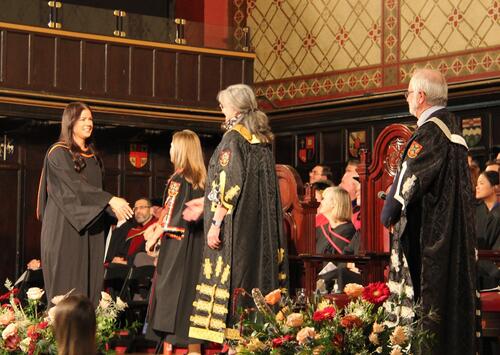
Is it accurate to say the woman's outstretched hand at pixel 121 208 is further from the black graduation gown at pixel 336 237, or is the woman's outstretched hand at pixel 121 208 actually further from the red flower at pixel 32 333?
the red flower at pixel 32 333

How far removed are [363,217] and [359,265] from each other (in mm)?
385

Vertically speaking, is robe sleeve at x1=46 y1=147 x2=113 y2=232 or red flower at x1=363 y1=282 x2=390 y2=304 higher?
robe sleeve at x1=46 y1=147 x2=113 y2=232

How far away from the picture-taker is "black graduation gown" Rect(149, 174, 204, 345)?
365 inches

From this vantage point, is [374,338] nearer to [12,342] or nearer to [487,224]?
[12,342]

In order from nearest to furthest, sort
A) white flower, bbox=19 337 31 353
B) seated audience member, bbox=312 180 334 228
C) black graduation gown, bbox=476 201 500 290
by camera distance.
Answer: white flower, bbox=19 337 31 353, black graduation gown, bbox=476 201 500 290, seated audience member, bbox=312 180 334 228

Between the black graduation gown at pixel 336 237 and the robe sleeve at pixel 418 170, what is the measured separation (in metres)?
3.15

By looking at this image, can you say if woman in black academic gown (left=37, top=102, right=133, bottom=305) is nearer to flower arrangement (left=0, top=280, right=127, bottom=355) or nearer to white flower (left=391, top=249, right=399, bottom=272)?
flower arrangement (left=0, top=280, right=127, bottom=355)

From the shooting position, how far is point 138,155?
644 inches

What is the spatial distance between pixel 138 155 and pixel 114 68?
159 cm

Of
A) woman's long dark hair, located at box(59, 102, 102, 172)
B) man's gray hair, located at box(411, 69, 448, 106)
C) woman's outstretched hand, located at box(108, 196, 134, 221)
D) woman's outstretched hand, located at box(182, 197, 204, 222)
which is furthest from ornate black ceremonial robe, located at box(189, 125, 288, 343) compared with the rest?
man's gray hair, located at box(411, 69, 448, 106)

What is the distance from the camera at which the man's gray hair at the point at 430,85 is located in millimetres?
6168

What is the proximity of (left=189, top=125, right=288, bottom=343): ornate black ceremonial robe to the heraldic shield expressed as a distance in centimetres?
857

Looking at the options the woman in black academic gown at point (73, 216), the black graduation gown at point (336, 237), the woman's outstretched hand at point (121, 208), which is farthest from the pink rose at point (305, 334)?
the black graduation gown at point (336, 237)

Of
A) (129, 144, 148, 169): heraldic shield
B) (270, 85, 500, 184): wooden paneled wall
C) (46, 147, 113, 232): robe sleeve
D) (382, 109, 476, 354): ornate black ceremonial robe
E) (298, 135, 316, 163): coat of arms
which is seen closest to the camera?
(382, 109, 476, 354): ornate black ceremonial robe
